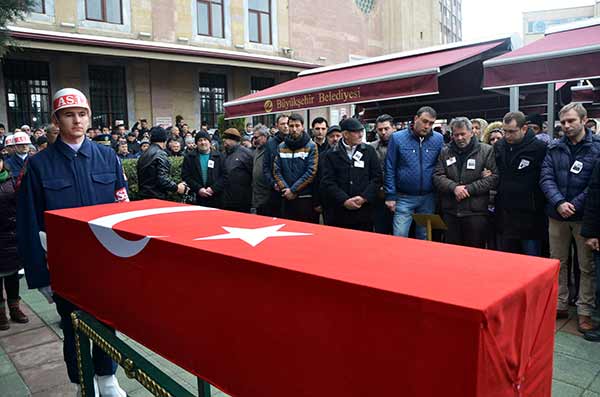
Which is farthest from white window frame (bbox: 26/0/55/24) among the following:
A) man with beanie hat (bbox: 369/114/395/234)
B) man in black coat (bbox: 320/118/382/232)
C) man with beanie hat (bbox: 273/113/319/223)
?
man in black coat (bbox: 320/118/382/232)

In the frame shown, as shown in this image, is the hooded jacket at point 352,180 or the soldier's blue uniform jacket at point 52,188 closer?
the soldier's blue uniform jacket at point 52,188

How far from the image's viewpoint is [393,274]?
1219 millimetres

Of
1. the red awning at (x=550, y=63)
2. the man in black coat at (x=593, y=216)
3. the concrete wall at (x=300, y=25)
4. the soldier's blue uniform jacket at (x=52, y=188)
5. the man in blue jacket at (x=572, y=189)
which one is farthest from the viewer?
the concrete wall at (x=300, y=25)

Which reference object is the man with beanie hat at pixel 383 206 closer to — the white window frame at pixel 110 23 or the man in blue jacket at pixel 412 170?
the man in blue jacket at pixel 412 170

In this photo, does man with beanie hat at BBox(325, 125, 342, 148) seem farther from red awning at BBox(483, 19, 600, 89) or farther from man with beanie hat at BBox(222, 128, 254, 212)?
red awning at BBox(483, 19, 600, 89)

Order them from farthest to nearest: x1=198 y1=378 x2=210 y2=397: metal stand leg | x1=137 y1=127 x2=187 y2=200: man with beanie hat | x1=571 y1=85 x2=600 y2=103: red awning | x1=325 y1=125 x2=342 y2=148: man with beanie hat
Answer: x1=571 y1=85 x2=600 y2=103: red awning, x1=325 y1=125 x2=342 y2=148: man with beanie hat, x1=137 y1=127 x2=187 y2=200: man with beanie hat, x1=198 y1=378 x2=210 y2=397: metal stand leg

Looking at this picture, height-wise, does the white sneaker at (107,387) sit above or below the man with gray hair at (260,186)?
below

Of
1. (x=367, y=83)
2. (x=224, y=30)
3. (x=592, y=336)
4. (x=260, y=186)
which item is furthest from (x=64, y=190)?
(x=224, y=30)

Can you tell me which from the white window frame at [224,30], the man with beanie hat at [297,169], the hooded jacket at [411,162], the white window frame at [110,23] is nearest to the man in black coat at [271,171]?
the man with beanie hat at [297,169]

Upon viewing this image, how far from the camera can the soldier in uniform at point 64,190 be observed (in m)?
2.77

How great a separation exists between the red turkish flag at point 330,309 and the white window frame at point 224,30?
60.5ft

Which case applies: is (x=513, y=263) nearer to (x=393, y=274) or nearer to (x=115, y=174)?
(x=393, y=274)

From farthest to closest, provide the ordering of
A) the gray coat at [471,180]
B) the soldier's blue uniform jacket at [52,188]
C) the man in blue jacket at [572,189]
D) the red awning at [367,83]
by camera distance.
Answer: the red awning at [367,83] < the gray coat at [471,180] < the man in blue jacket at [572,189] < the soldier's blue uniform jacket at [52,188]

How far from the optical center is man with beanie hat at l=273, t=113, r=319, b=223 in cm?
562
